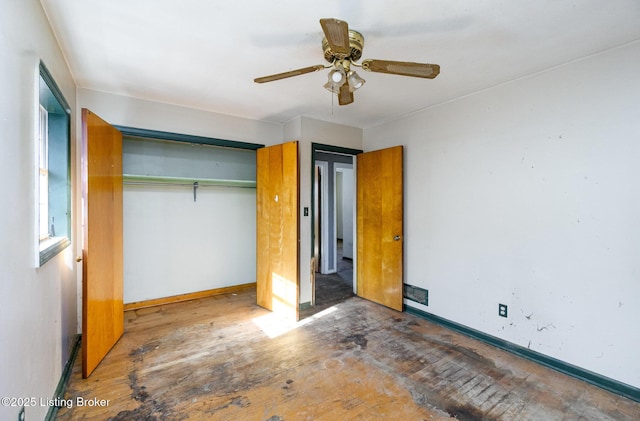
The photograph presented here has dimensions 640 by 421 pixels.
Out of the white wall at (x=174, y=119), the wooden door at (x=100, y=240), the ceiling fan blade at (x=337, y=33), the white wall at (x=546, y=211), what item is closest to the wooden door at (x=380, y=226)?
the white wall at (x=546, y=211)

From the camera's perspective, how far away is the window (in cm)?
207

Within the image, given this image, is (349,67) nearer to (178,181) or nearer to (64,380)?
(178,181)

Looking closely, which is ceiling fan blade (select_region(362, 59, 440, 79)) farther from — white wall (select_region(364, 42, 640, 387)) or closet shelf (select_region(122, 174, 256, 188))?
closet shelf (select_region(122, 174, 256, 188))

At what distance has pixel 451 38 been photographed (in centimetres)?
193

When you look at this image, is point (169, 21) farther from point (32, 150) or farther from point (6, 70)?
point (32, 150)

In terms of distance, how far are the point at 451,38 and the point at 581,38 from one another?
2.92ft

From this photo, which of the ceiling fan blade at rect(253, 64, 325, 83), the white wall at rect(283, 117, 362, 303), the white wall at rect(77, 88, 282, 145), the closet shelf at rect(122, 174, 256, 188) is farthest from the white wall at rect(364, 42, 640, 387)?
the closet shelf at rect(122, 174, 256, 188)

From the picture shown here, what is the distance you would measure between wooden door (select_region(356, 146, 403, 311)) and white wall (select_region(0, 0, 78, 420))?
3.20m

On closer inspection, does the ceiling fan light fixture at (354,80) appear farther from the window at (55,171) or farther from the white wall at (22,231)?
the window at (55,171)

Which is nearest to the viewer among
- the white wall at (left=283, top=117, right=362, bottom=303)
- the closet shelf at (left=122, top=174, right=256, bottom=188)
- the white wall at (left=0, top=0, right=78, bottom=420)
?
the white wall at (left=0, top=0, right=78, bottom=420)

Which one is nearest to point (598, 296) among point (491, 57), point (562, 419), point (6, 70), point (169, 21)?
point (562, 419)

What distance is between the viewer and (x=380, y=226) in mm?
3748

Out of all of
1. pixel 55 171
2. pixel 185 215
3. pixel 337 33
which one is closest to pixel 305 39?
pixel 337 33

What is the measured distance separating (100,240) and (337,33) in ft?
8.03
